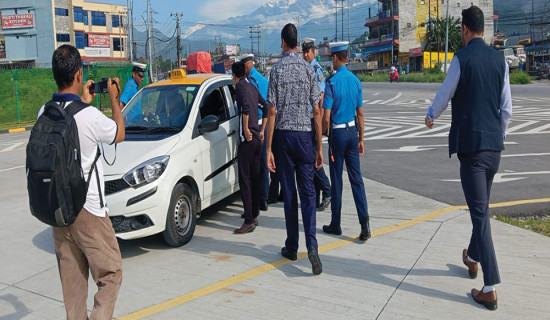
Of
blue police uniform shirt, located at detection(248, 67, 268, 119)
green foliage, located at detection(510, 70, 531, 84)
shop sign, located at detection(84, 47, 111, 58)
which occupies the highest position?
shop sign, located at detection(84, 47, 111, 58)

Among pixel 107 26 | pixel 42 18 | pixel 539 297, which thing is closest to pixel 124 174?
pixel 539 297

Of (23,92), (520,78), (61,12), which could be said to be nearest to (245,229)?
(23,92)

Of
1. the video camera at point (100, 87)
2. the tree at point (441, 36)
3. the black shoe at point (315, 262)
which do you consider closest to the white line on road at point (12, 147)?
the black shoe at point (315, 262)

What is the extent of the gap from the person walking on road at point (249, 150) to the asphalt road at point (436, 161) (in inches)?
110

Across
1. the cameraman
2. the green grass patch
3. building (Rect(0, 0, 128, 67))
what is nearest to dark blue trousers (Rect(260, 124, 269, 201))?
the green grass patch

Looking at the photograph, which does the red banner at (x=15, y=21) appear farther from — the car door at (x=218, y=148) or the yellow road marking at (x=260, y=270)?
the yellow road marking at (x=260, y=270)

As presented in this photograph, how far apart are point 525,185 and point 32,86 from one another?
2124 centimetres

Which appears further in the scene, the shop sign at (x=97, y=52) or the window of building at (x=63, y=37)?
the shop sign at (x=97, y=52)

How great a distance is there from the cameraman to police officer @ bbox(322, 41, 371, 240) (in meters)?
2.83

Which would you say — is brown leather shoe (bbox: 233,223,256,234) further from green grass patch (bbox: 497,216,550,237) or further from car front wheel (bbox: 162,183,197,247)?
green grass patch (bbox: 497,216,550,237)

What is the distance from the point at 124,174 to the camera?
539 centimetres

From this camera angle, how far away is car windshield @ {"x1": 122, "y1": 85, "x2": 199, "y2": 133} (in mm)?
6421

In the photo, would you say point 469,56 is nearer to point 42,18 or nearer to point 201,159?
point 201,159

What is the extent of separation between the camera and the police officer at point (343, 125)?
5676 millimetres
